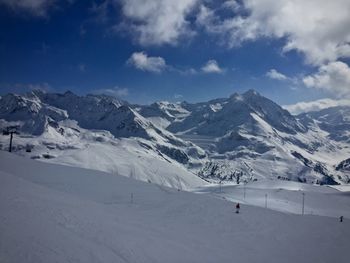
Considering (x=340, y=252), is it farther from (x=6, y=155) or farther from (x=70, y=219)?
(x=6, y=155)

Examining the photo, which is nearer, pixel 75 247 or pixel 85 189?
pixel 75 247

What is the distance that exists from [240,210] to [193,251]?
18305 millimetres

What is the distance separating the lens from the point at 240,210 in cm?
4716

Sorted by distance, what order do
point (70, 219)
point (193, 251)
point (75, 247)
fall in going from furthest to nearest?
1. point (193, 251)
2. point (70, 219)
3. point (75, 247)

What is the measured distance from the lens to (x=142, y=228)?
34.2 metres

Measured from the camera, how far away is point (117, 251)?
79.5ft

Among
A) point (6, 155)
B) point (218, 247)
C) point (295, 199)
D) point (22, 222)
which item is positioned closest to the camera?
point (22, 222)

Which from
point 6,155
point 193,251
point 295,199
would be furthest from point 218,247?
point 295,199

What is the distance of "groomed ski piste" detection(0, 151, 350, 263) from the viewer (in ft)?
72.9

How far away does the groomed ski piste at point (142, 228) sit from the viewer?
72.9 ft

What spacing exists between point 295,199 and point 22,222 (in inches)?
5096

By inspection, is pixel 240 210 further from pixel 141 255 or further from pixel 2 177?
pixel 2 177

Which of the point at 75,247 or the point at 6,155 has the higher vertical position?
the point at 6,155

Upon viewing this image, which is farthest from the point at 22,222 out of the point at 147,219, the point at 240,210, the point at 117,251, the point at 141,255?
the point at 240,210
